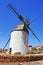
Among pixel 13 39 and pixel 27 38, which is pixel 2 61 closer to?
pixel 13 39

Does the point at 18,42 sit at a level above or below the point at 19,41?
below

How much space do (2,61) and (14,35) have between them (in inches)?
353

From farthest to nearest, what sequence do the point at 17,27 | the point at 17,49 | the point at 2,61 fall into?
the point at 17,27, the point at 17,49, the point at 2,61

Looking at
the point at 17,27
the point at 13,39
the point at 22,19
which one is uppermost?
the point at 22,19

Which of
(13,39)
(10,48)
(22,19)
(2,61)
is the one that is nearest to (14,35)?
(13,39)

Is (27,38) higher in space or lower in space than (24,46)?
higher

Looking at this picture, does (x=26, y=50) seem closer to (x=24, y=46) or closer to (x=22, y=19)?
(x=24, y=46)

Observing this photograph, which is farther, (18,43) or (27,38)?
(27,38)

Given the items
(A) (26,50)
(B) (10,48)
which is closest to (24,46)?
(A) (26,50)

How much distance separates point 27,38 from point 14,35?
11.8 ft

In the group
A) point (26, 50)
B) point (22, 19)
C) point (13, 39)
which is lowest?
point (26, 50)

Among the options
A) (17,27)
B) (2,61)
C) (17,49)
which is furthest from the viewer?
(17,27)

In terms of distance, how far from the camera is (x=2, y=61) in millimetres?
23141

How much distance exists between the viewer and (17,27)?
32781 mm
